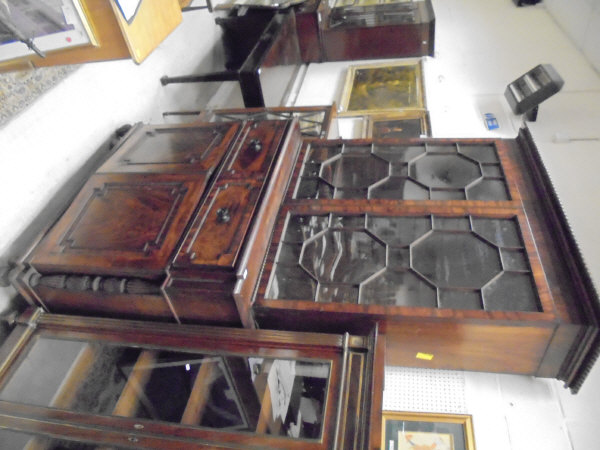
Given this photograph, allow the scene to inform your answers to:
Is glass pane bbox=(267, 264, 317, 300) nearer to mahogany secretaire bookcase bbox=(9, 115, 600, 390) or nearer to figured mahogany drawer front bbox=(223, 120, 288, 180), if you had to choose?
mahogany secretaire bookcase bbox=(9, 115, 600, 390)

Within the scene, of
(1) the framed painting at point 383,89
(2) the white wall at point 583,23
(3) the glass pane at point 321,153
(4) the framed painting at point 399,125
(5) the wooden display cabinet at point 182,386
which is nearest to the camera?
(5) the wooden display cabinet at point 182,386

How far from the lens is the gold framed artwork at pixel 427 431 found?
1.39 metres

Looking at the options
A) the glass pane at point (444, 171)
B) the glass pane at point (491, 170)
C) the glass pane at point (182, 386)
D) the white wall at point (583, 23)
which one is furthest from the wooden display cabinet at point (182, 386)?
the white wall at point (583, 23)

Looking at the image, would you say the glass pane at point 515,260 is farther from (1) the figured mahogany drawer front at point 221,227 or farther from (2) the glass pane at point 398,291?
(1) the figured mahogany drawer front at point 221,227

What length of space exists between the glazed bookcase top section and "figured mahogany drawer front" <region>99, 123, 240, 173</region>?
30 cm

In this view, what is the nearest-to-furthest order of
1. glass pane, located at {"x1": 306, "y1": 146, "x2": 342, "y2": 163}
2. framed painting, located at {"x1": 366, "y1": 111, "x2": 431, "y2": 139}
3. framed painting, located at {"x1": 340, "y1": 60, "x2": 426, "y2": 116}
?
1. glass pane, located at {"x1": 306, "y1": 146, "x2": 342, "y2": 163}
2. framed painting, located at {"x1": 366, "y1": 111, "x2": 431, "y2": 139}
3. framed painting, located at {"x1": 340, "y1": 60, "x2": 426, "y2": 116}

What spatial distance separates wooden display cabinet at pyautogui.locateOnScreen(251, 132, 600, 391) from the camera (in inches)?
48.4

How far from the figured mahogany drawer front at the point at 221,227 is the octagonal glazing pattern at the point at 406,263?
0.17 metres

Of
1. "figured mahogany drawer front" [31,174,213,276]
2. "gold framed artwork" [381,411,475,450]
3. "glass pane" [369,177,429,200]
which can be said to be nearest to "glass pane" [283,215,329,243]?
"glass pane" [369,177,429,200]

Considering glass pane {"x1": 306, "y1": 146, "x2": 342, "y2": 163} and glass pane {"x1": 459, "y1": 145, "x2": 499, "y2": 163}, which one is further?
glass pane {"x1": 306, "y1": 146, "x2": 342, "y2": 163}

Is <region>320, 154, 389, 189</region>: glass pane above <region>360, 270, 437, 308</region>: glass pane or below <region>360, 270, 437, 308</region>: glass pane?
above

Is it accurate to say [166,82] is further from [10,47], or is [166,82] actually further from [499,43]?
[499,43]

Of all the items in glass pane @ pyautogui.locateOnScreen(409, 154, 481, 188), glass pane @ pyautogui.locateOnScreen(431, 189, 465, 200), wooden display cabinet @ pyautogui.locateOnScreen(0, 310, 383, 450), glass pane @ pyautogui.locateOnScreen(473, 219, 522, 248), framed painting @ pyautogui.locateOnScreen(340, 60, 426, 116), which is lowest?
wooden display cabinet @ pyautogui.locateOnScreen(0, 310, 383, 450)

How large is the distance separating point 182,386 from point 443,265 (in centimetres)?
81
